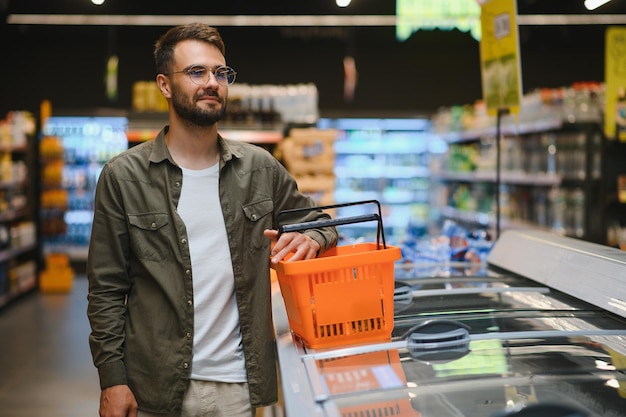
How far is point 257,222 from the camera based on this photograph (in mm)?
2252

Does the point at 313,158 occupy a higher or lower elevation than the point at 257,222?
→ higher

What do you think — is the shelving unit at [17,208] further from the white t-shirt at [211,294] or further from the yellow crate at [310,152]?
the white t-shirt at [211,294]

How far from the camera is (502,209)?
8172 mm

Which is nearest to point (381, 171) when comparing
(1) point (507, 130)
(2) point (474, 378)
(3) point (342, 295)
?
(1) point (507, 130)


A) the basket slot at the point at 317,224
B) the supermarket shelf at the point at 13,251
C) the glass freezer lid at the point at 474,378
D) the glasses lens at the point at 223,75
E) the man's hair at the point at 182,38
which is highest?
the man's hair at the point at 182,38

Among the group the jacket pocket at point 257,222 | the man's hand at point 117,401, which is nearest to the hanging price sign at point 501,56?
the jacket pocket at point 257,222

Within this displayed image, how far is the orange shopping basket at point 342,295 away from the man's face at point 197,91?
522 millimetres

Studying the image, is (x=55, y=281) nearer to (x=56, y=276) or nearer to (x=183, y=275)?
(x=56, y=276)

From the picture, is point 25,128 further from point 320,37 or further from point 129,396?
point 129,396

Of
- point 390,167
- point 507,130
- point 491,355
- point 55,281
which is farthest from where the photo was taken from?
point 390,167

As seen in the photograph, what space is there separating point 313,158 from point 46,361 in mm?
3363

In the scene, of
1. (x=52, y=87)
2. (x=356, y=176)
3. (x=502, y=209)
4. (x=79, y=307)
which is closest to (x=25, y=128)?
(x=52, y=87)

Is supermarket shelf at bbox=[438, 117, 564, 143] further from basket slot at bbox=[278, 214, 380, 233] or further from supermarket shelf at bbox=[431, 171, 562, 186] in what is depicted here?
basket slot at bbox=[278, 214, 380, 233]

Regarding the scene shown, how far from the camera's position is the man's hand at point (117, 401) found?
2090 millimetres
